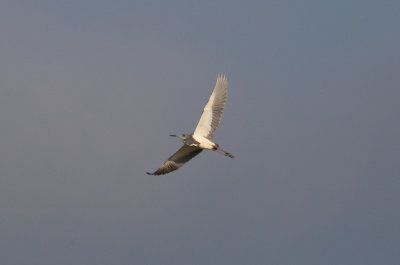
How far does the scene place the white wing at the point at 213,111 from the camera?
189 ft

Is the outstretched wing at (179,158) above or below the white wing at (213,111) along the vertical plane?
below

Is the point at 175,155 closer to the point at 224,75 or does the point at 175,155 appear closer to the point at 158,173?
the point at 158,173

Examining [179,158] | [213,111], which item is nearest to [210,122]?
[213,111]

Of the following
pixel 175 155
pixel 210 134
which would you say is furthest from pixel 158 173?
pixel 210 134

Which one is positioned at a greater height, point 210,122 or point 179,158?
point 210,122

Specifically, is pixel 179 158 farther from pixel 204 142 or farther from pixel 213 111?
pixel 213 111

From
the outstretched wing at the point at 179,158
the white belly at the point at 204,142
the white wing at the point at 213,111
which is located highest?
the white wing at the point at 213,111

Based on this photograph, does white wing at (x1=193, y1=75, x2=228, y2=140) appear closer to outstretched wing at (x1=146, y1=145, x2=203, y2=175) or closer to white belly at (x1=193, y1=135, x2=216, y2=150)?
white belly at (x1=193, y1=135, x2=216, y2=150)

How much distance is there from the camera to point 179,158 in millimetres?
60969

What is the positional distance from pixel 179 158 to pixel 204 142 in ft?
12.0

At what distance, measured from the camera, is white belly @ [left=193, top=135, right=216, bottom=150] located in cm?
5769

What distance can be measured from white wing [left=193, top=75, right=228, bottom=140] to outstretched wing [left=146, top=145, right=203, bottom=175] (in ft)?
6.78

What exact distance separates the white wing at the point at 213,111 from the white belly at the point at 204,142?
9.6 inches

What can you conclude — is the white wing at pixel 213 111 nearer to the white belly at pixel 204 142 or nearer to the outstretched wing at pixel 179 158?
the white belly at pixel 204 142
